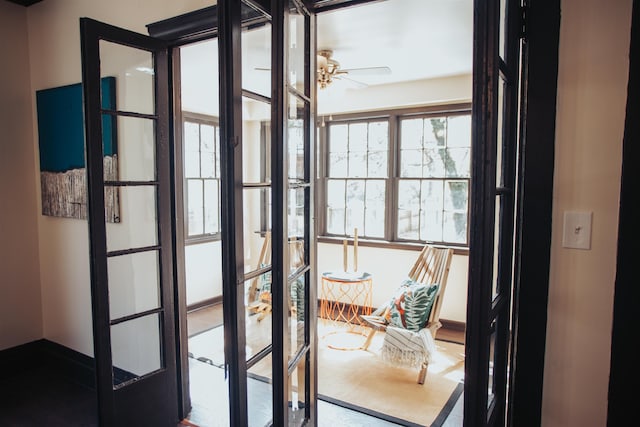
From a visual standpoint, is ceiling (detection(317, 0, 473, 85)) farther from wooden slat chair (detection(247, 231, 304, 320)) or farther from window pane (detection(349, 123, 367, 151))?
wooden slat chair (detection(247, 231, 304, 320))

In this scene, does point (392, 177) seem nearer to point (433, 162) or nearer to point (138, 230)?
point (433, 162)

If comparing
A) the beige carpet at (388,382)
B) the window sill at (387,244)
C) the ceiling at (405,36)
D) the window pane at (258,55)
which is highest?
the ceiling at (405,36)

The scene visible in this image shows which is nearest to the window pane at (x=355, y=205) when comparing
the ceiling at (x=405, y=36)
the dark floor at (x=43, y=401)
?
the ceiling at (x=405, y=36)

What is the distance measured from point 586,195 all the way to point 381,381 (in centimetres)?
222

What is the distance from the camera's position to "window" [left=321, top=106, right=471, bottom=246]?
4.33 metres

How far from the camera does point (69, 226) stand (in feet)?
9.46

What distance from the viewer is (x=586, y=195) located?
1.39 meters

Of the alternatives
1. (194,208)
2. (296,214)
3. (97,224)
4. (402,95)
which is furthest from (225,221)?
(194,208)

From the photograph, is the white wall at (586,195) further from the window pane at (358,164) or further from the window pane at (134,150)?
the window pane at (358,164)

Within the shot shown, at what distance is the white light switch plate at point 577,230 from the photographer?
139 centimetres

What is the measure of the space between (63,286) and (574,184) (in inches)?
130

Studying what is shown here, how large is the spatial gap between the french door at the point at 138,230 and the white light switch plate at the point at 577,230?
193 cm

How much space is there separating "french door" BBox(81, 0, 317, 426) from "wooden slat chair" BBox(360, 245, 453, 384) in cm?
154

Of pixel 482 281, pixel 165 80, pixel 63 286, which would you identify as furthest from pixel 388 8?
pixel 63 286
